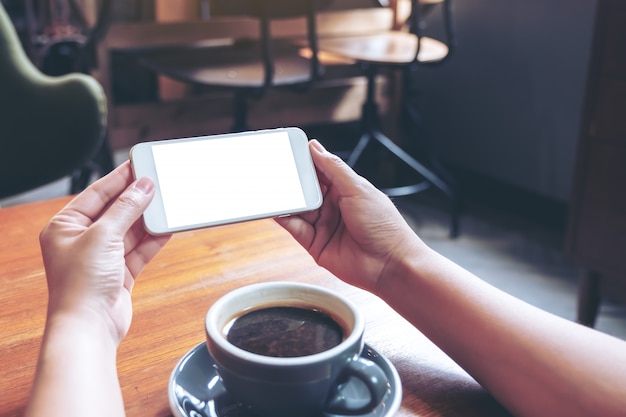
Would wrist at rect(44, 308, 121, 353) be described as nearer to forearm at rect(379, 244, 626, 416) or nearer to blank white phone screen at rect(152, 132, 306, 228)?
blank white phone screen at rect(152, 132, 306, 228)

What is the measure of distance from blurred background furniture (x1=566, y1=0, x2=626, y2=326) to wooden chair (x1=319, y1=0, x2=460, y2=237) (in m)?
0.61

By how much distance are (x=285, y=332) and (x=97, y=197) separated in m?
0.21

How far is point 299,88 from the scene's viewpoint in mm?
2039

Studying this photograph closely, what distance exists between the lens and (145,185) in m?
0.57

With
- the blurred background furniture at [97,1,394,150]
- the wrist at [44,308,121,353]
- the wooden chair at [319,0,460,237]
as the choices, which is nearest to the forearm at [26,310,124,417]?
the wrist at [44,308,121,353]

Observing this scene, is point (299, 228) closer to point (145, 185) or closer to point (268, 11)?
point (145, 185)

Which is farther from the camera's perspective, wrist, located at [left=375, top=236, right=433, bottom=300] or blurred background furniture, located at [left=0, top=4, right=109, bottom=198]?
blurred background furniture, located at [left=0, top=4, right=109, bottom=198]

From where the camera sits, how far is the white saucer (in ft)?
1.53

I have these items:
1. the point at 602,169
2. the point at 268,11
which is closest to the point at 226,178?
the point at 602,169

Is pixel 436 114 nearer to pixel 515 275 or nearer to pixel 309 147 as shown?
pixel 515 275

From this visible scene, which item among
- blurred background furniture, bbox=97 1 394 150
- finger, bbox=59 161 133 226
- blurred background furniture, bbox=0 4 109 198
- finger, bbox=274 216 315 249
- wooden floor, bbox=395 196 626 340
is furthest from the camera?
blurred background furniture, bbox=97 1 394 150

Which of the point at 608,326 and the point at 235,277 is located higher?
the point at 235,277

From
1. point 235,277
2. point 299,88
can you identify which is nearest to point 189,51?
point 299,88

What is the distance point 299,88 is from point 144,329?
1512mm
